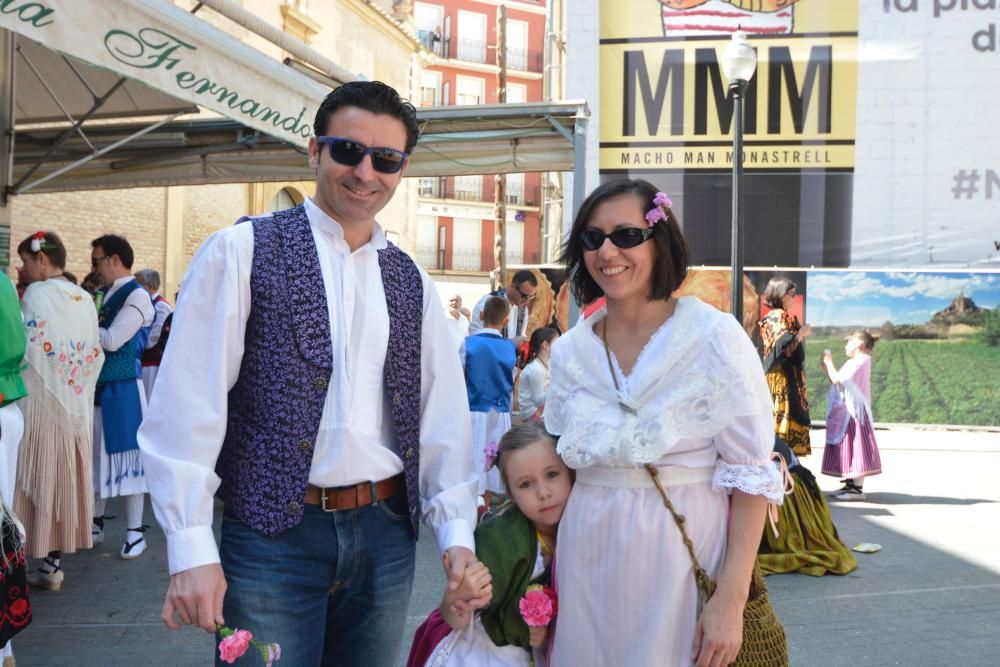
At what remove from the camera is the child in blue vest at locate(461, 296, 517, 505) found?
7270 millimetres

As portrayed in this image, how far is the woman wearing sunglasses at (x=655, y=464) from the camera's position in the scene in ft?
7.30

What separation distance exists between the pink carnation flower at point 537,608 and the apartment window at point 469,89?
42.8 metres

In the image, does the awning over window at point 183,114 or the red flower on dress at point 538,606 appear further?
the awning over window at point 183,114

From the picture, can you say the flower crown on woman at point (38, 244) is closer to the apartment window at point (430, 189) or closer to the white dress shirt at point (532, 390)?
the white dress shirt at point (532, 390)

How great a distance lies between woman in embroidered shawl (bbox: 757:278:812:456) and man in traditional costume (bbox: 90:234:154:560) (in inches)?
195

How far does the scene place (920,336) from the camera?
1513 cm

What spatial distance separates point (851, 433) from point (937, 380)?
7.25 meters

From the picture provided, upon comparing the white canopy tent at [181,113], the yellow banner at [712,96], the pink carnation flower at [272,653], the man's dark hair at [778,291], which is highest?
the yellow banner at [712,96]

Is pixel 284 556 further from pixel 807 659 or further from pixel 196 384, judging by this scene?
pixel 807 659

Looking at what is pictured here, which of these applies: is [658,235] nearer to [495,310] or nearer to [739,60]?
[495,310]

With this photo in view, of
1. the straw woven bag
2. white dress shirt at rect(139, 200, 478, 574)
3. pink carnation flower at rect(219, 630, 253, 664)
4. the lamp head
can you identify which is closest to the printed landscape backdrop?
the lamp head

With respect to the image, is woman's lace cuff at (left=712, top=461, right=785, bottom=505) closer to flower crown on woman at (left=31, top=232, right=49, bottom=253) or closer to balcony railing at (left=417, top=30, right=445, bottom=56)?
flower crown on woman at (left=31, top=232, right=49, bottom=253)

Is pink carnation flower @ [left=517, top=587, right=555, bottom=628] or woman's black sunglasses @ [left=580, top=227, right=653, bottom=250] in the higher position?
woman's black sunglasses @ [left=580, top=227, right=653, bottom=250]

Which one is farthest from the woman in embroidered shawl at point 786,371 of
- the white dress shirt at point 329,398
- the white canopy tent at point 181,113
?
the white dress shirt at point 329,398
